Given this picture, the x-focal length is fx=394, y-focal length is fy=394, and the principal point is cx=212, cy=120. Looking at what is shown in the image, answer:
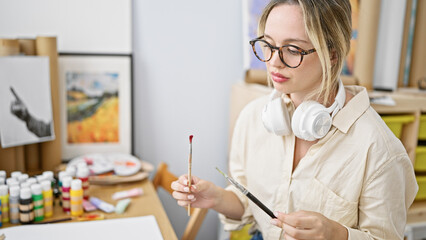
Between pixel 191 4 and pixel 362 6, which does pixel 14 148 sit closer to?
pixel 191 4

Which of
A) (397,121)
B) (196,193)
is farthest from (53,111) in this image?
(397,121)

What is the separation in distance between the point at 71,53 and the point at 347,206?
3.77 feet

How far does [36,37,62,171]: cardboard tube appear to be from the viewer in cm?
140

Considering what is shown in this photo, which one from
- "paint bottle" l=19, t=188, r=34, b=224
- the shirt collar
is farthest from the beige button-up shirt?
"paint bottle" l=19, t=188, r=34, b=224

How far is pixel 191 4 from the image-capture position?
1.67m

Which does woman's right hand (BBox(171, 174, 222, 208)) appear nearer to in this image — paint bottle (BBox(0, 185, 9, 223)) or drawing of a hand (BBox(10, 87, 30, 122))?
paint bottle (BBox(0, 185, 9, 223))

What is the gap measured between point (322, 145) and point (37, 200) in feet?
→ 2.62

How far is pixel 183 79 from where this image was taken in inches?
67.7

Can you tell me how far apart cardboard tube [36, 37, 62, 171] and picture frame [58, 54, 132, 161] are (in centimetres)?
7

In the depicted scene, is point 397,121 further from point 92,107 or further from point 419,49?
point 92,107

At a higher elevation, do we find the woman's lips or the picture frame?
the woman's lips

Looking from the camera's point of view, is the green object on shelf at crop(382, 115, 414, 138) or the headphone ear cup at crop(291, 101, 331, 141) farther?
the green object on shelf at crop(382, 115, 414, 138)

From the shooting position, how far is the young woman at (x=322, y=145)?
2.80 ft

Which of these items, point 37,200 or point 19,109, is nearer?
point 37,200
